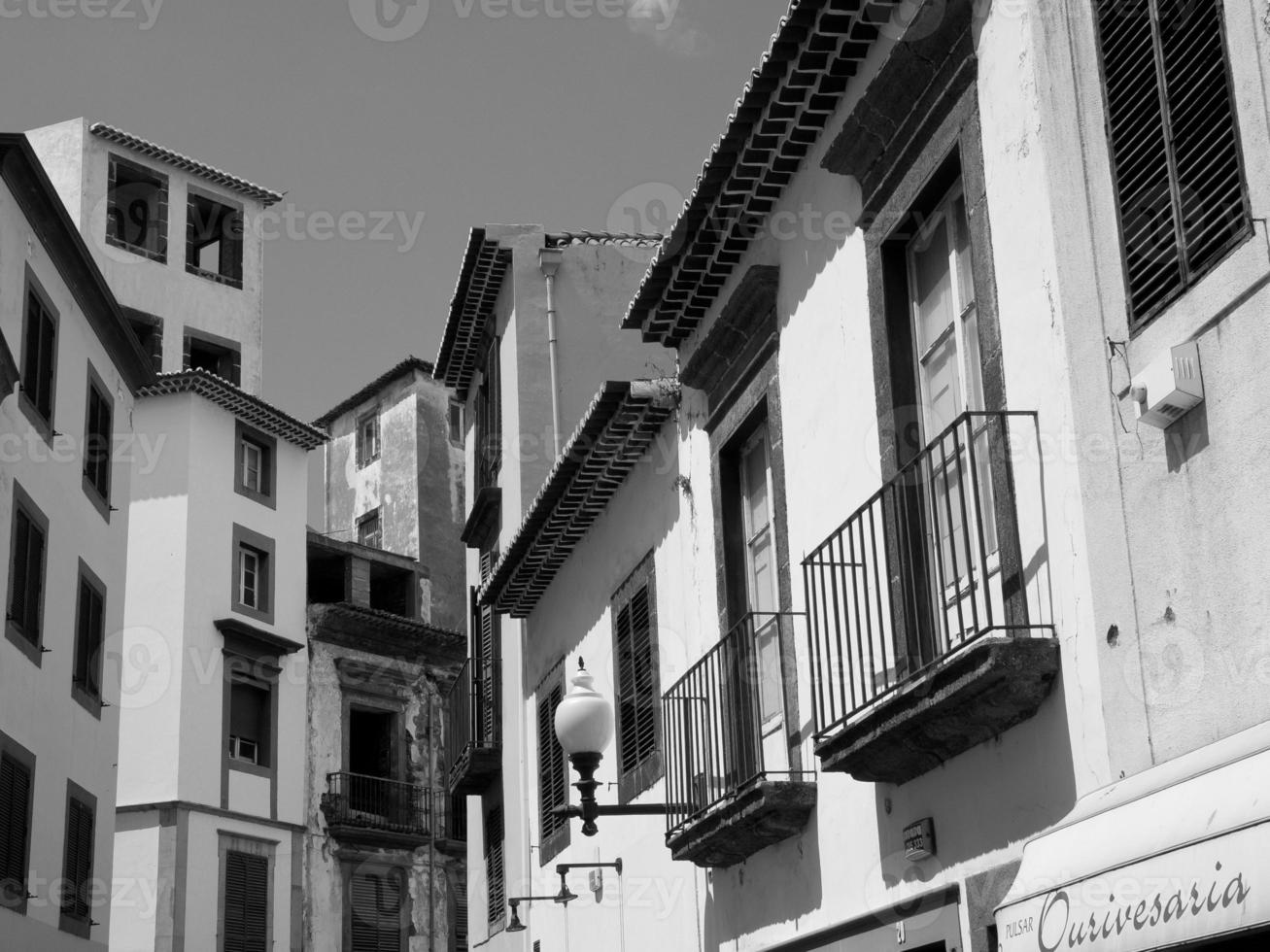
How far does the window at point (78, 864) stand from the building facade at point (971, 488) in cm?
995

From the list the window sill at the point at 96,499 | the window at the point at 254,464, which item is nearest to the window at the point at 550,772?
the window sill at the point at 96,499

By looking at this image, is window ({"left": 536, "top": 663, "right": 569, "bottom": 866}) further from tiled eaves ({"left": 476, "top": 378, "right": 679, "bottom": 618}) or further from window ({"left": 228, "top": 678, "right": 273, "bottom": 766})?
window ({"left": 228, "top": 678, "right": 273, "bottom": 766})

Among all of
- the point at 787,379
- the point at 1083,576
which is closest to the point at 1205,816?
the point at 1083,576

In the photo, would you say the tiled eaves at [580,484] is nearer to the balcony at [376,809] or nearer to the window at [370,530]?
the balcony at [376,809]

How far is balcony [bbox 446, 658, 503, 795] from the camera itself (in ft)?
69.5

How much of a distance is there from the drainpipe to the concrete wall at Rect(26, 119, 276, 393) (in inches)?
658

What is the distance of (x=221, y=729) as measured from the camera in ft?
109

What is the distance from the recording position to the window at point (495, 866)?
21047 millimetres

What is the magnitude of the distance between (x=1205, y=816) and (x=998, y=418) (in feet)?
8.44

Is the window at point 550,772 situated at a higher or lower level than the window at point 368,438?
lower

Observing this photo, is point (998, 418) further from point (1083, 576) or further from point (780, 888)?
point (780, 888)

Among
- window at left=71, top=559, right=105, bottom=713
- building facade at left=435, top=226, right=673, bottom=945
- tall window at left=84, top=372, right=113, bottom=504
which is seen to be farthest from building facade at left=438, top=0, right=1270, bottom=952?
tall window at left=84, top=372, right=113, bottom=504

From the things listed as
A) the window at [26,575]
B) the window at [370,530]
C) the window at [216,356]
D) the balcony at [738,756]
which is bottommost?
the balcony at [738,756]

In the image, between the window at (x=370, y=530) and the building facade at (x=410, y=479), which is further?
the window at (x=370, y=530)
